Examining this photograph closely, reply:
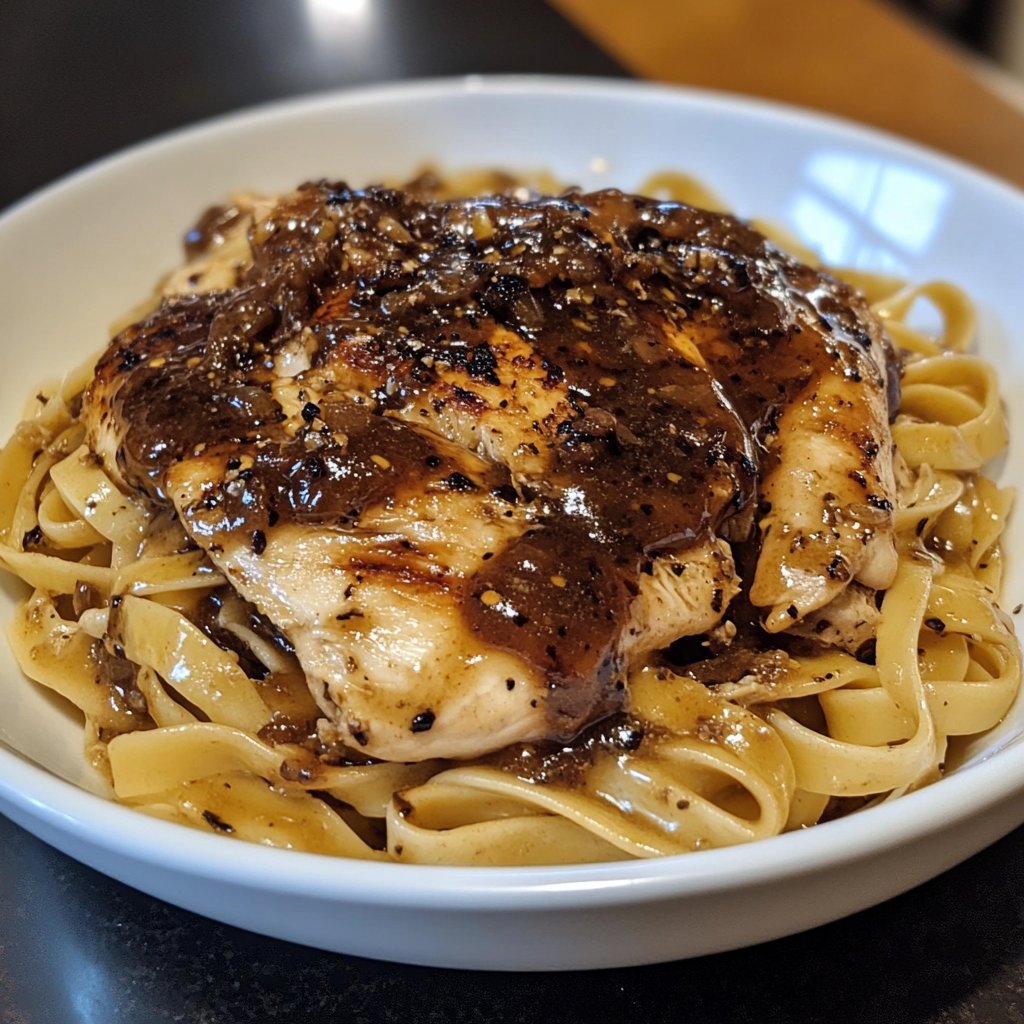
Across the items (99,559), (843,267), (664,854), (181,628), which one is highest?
(843,267)

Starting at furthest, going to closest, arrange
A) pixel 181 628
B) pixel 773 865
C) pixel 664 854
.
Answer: pixel 181 628, pixel 664 854, pixel 773 865

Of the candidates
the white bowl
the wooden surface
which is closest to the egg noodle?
the white bowl

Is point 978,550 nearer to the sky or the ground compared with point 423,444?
nearer to the ground

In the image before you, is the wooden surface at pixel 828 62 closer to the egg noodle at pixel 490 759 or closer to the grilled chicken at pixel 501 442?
the grilled chicken at pixel 501 442

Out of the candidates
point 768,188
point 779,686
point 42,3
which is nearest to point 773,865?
point 779,686

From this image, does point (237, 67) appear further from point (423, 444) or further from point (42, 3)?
point (423, 444)

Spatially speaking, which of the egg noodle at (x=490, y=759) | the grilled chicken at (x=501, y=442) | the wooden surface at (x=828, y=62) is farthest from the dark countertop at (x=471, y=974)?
the wooden surface at (x=828, y=62)

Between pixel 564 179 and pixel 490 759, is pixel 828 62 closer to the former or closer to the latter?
pixel 564 179

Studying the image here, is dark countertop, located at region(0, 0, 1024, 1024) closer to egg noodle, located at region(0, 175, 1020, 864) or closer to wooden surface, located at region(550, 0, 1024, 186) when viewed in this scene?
egg noodle, located at region(0, 175, 1020, 864)
